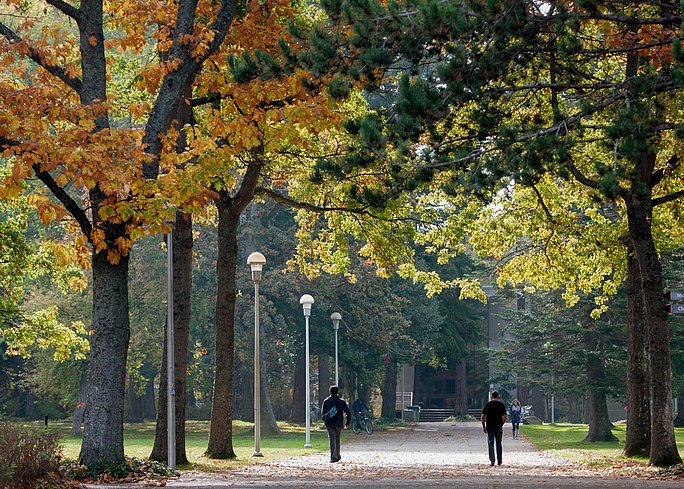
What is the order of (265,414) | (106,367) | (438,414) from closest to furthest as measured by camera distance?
1. (106,367)
2. (265,414)
3. (438,414)

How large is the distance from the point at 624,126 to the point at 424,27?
2621 mm

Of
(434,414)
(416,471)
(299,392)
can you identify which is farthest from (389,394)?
(416,471)

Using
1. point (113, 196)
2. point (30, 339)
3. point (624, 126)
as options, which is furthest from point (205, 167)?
point (30, 339)

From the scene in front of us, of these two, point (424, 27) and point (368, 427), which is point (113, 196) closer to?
point (424, 27)

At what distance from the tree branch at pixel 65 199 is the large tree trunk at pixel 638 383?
12.2 m

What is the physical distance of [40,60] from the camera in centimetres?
1719

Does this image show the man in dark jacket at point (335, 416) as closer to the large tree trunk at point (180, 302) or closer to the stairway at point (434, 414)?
the large tree trunk at point (180, 302)

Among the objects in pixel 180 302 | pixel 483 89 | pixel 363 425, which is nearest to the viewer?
pixel 483 89

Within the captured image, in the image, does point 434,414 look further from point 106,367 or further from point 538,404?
point 106,367

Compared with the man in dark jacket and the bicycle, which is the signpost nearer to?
the man in dark jacket

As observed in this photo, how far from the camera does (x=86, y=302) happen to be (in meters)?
46.0

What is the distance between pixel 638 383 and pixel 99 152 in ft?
43.3

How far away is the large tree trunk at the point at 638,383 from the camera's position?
76.4 ft

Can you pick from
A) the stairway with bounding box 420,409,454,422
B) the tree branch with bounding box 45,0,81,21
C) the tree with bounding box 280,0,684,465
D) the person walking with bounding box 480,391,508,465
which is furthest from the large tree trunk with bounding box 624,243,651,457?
the stairway with bounding box 420,409,454,422
